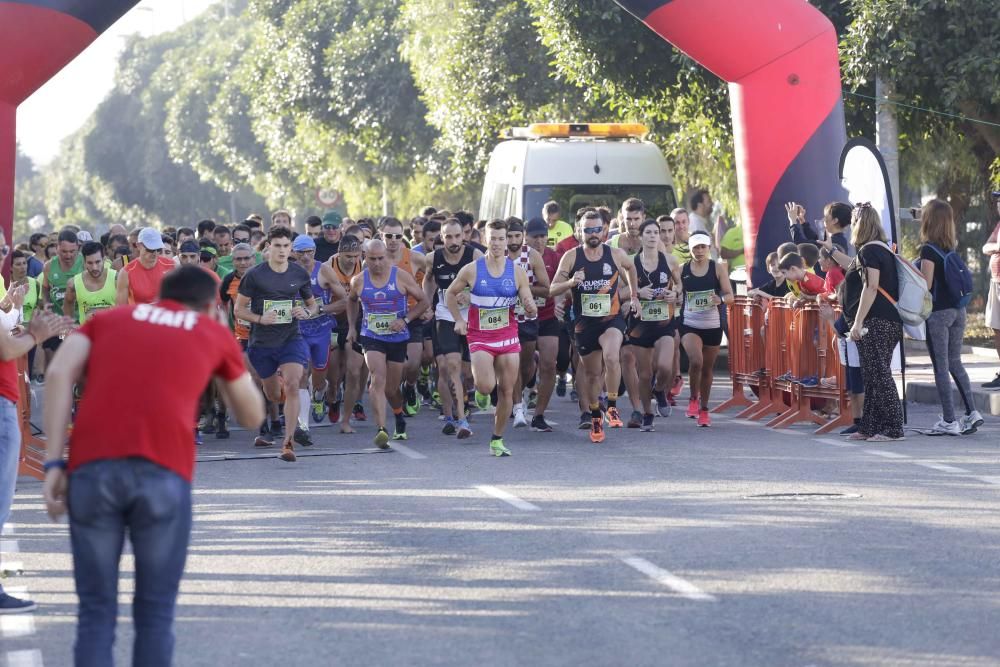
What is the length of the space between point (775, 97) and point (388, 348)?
18.8 ft

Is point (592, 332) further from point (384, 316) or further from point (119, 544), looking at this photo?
point (119, 544)

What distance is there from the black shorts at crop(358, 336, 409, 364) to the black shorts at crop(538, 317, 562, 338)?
4.88 ft

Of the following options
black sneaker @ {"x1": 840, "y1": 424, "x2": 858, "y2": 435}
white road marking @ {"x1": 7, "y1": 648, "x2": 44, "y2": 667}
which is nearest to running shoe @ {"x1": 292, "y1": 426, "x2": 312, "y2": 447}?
black sneaker @ {"x1": 840, "y1": 424, "x2": 858, "y2": 435}

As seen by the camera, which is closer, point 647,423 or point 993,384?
point 647,423

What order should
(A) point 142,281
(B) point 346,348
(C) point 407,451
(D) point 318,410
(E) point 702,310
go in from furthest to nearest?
(D) point 318,410, (B) point 346,348, (E) point 702,310, (A) point 142,281, (C) point 407,451

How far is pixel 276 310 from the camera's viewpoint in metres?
14.2

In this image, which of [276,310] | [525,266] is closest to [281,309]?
[276,310]

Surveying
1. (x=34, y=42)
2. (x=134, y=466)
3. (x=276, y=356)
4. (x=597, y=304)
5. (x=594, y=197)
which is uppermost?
(x=34, y=42)

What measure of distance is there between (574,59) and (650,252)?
37.5 feet

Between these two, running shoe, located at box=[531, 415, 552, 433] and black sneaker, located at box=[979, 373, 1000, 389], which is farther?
black sneaker, located at box=[979, 373, 1000, 389]

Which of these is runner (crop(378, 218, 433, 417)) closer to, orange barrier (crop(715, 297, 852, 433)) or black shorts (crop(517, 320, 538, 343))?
black shorts (crop(517, 320, 538, 343))

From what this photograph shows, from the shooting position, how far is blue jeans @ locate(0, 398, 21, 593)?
27.1ft

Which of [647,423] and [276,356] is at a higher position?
[276,356]

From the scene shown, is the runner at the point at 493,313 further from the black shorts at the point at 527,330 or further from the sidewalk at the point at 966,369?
the sidewalk at the point at 966,369
